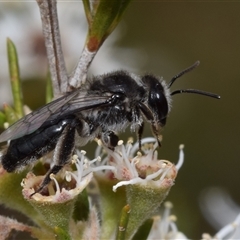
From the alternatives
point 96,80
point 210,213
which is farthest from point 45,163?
point 210,213

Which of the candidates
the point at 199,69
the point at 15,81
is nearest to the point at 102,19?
the point at 15,81

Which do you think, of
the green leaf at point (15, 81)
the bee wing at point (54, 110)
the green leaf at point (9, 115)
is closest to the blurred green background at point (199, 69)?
the green leaf at point (15, 81)

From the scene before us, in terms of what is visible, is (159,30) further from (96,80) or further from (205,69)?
(96,80)

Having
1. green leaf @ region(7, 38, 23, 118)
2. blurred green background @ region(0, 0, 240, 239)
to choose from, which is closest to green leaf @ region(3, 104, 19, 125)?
green leaf @ region(7, 38, 23, 118)

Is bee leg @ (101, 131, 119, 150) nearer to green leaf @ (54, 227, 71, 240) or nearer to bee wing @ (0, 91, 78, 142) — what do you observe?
bee wing @ (0, 91, 78, 142)

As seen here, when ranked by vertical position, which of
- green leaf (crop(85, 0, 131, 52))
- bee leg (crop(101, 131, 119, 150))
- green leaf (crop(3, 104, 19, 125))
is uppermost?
green leaf (crop(85, 0, 131, 52))

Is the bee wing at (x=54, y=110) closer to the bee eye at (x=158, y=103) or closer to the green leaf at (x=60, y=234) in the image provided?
the bee eye at (x=158, y=103)
